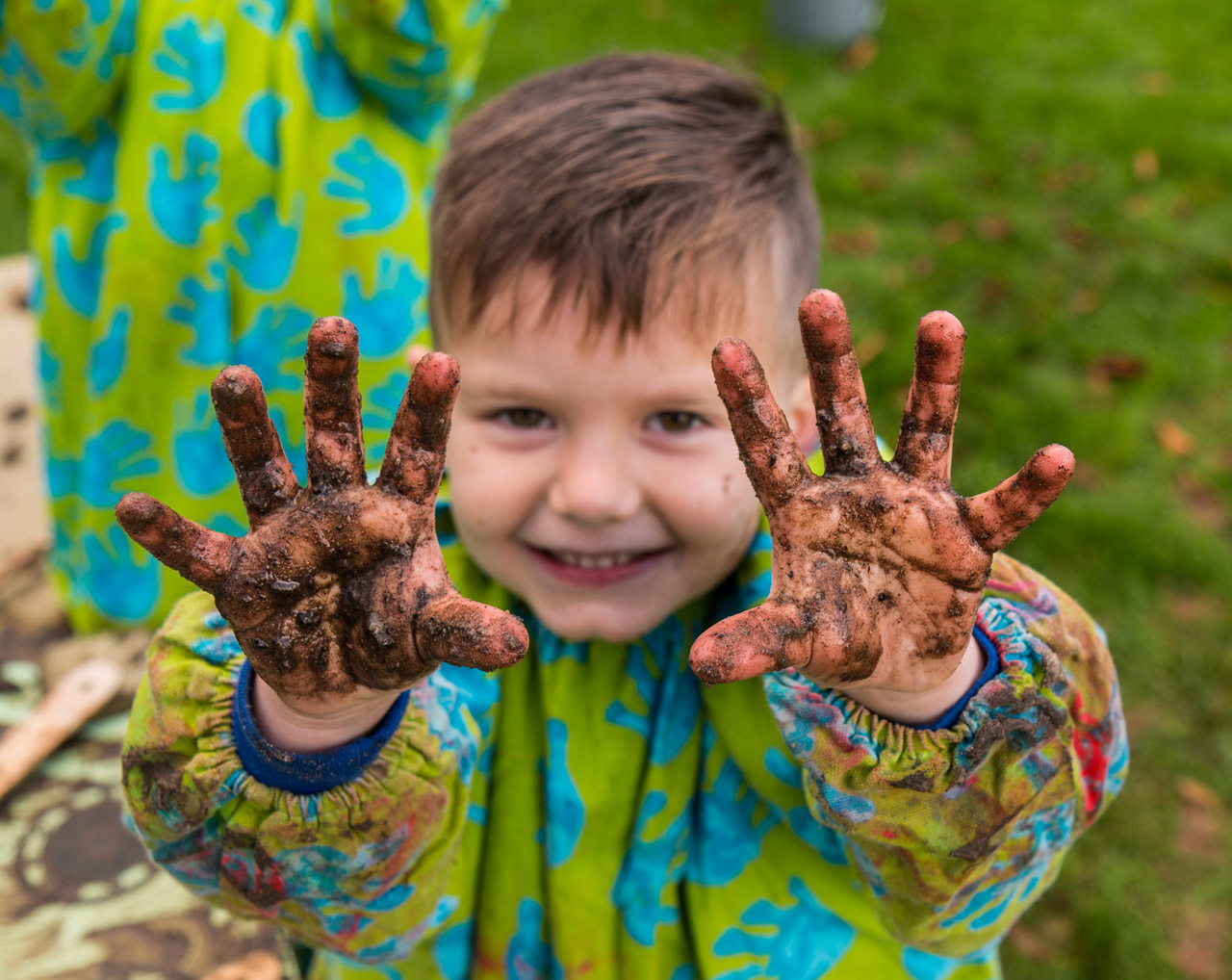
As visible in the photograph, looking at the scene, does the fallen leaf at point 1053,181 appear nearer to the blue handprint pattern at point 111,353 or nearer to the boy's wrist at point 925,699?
the blue handprint pattern at point 111,353

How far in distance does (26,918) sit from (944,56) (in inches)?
197

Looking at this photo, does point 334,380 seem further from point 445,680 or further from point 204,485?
point 204,485

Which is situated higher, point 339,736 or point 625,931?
point 339,736

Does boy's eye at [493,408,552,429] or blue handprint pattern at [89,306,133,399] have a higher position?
boy's eye at [493,408,552,429]

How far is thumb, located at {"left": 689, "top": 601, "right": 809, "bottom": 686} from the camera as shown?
35.8 inches

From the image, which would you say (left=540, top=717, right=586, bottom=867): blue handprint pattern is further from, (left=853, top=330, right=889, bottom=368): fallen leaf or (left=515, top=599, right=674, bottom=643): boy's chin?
(left=853, top=330, right=889, bottom=368): fallen leaf

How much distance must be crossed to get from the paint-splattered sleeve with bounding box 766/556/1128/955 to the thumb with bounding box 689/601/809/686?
215 millimetres

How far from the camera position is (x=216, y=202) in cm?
222

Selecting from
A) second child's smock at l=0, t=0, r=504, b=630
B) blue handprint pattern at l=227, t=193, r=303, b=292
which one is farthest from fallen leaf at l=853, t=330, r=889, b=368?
blue handprint pattern at l=227, t=193, r=303, b=292

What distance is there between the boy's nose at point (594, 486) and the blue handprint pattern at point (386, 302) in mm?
1083

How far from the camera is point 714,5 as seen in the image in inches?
223

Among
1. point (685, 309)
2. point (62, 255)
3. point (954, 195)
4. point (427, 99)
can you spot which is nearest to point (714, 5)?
point (954, 195)

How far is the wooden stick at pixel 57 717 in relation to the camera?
214 cm

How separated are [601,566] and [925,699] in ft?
1.52
